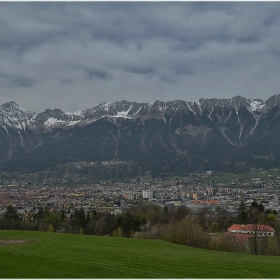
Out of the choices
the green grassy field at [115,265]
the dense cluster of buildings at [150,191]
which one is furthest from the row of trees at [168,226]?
the dense cluster of buildings at [150,191]

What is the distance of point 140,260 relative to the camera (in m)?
21.9

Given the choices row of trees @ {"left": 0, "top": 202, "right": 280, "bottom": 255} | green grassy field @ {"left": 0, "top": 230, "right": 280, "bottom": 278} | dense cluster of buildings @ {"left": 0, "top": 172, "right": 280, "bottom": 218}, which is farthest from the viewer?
dense cluster of buildings @ {"left": 0, "top": 172, "right": 280, "bottom": 218}

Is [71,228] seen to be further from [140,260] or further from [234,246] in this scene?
[140,260]

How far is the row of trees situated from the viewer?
36.0 meters

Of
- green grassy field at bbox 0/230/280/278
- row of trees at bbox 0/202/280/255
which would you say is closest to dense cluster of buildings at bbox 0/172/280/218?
row of trees at bbox 0/202/280/255

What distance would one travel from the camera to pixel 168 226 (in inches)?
1682

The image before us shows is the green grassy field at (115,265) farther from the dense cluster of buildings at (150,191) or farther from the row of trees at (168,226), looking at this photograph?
the dense cluster of buildings at (150,191)

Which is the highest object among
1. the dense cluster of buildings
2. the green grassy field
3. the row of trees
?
the dense cluster of buildings

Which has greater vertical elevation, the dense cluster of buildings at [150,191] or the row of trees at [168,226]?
the dense cluster of buildings at [150,191]

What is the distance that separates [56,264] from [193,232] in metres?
20.0

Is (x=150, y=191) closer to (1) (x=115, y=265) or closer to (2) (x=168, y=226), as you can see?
(2) (x=168, y=226)

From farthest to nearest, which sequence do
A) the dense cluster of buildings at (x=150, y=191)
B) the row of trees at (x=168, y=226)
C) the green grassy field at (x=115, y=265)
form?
1. the dense cluster of buildings at (x=150, y=191)
2. the row of trees at (x=168, y=226)
3. the green grassy field at (x=115, y=265)

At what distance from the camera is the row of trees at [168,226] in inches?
1416

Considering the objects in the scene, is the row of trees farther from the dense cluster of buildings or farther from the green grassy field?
the dense cluster of buildings
